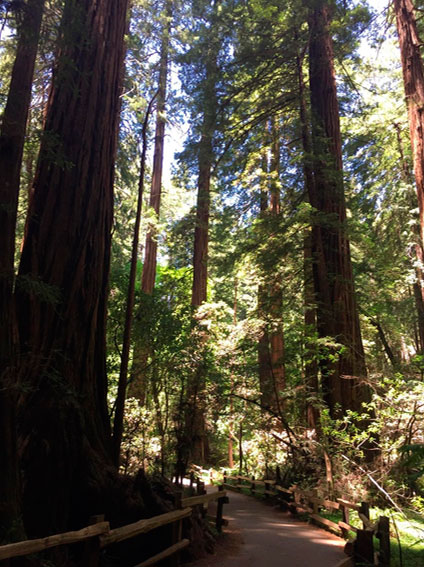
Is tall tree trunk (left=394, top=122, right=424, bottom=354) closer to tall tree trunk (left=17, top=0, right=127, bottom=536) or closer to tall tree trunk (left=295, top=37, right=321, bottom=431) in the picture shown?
tall tree trunk (left=295, top=37, right=321, bottom=431)

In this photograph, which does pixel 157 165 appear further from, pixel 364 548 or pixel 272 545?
pixel 364 548

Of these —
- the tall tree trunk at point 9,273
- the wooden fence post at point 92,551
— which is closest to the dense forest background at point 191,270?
the tall tree trunk at point 9,273

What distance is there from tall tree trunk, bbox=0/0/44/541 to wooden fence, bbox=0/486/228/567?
0.45 metres

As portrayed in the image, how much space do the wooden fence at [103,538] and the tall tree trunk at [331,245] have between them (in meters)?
4.03

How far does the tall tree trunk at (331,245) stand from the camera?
9406 mm

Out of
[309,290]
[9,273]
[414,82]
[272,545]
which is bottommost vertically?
[272,545]

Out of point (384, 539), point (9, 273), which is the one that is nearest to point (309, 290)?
point (384, 539)

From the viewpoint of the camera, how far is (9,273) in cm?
372

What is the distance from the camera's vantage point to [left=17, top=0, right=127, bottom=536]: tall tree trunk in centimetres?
478

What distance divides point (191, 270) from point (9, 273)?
1295 cm

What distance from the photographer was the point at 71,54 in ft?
21.5

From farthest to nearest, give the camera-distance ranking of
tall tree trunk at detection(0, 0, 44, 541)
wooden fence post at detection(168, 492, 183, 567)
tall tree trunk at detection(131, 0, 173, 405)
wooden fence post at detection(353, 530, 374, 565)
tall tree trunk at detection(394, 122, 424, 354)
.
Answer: tall tree trunk at detection(131, 0, 173, 405), tall tree trunk at detection(394, 122, 424, 354), wooden fence post at detection(353, 530, 374, 565), wooden fence post at detection(168, 492, 183, 567), tall tree trunk at detection(0, 0, 44, 541)

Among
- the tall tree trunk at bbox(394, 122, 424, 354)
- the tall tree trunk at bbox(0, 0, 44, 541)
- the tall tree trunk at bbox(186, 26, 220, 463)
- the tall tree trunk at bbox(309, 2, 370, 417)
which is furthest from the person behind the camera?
the tall tree trunk at bbox(394, 122, 424, 354)

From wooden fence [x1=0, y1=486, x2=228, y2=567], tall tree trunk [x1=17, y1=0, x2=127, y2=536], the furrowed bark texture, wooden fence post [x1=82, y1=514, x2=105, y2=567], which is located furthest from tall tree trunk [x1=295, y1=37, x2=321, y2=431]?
wooden fence post [x1=82, y1=514, x2=105, y2=567]
